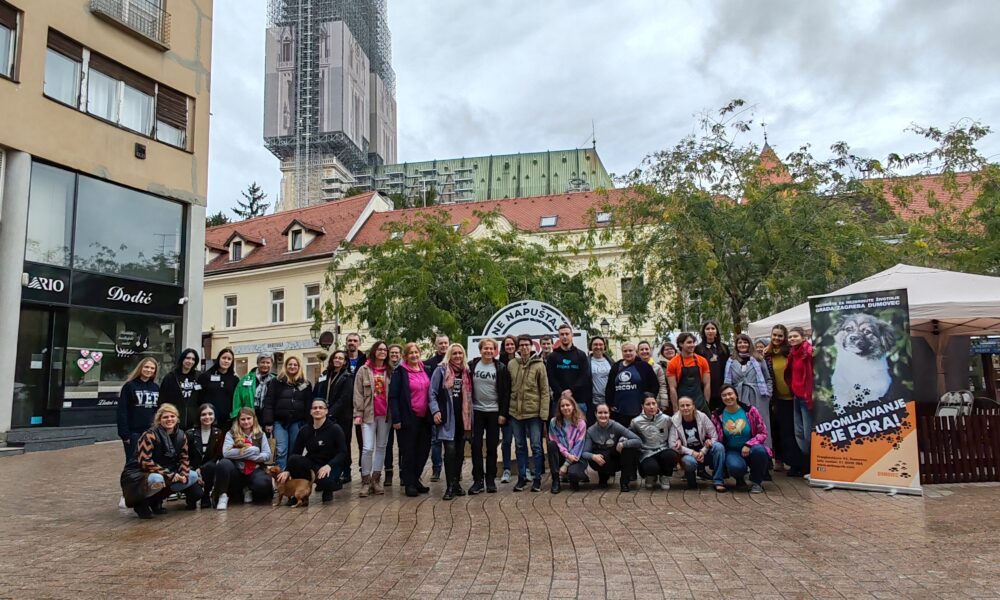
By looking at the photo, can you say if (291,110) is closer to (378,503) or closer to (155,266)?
(155,266)

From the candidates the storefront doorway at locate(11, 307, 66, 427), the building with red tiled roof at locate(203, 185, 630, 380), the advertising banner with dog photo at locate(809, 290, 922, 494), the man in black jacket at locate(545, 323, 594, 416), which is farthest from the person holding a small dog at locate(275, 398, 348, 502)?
the building with red tiled roof at locate(203, 185, 630, 380)

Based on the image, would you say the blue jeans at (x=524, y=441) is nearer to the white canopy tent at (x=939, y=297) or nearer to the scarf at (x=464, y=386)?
the scarf at (x=464, y=386)

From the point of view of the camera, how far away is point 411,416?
8344mm

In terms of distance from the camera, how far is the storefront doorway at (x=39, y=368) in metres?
15.7

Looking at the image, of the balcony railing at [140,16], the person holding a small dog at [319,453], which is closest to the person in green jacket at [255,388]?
the person holding a small dog at [319,453]

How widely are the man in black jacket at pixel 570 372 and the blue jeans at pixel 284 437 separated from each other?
3131mm

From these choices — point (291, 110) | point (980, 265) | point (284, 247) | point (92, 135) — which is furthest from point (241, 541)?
point (291, 110)

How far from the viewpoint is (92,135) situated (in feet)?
56.8

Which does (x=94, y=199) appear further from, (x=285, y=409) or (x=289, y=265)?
(x=289, y=265)

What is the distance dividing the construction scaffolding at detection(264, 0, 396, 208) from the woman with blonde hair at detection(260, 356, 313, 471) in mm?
89309

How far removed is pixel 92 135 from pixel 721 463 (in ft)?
53.3

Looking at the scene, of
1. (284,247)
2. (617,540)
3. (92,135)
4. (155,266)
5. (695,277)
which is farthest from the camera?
(284,247)

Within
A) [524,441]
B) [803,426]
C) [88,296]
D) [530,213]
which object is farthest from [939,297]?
[530,213]

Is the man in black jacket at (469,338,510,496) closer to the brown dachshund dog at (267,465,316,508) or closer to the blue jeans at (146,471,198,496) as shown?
the brown dachshund dog at (267,465,316,508)
